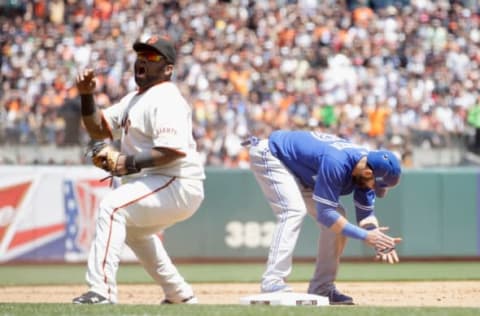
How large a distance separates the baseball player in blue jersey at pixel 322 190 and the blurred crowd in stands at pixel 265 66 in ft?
23.8

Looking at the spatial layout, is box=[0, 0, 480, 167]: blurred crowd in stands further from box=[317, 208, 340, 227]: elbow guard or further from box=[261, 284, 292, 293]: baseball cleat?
box=[317, 208, 340, 227]: elbow guard

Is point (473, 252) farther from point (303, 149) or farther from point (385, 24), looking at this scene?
point (303, 149)

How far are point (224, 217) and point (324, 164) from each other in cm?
788

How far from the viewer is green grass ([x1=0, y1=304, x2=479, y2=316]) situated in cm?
706

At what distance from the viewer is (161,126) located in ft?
25.3

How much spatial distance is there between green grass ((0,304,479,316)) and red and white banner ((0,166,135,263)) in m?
7.97

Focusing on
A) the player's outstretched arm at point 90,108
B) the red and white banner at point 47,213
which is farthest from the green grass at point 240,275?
the player's outstretched arm at point 90,108

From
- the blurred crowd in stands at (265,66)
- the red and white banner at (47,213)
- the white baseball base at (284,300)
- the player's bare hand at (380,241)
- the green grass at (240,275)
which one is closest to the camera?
the green grass at (240,275)

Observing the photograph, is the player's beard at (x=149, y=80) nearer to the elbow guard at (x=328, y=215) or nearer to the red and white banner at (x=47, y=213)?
the elbow guard at (x=328, y=215)

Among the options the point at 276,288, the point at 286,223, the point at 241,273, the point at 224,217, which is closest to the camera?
the point at 276,288

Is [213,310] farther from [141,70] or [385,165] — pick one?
[141,70]

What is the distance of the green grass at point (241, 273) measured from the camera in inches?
531

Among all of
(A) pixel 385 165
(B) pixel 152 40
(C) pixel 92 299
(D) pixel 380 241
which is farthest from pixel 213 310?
(B) pixel 152 40

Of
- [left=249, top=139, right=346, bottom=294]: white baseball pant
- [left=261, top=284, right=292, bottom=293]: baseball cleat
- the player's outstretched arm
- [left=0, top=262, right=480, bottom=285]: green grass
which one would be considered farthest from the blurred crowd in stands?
[left=261, top=284, right=292, bottom=293]: baseball cleat
